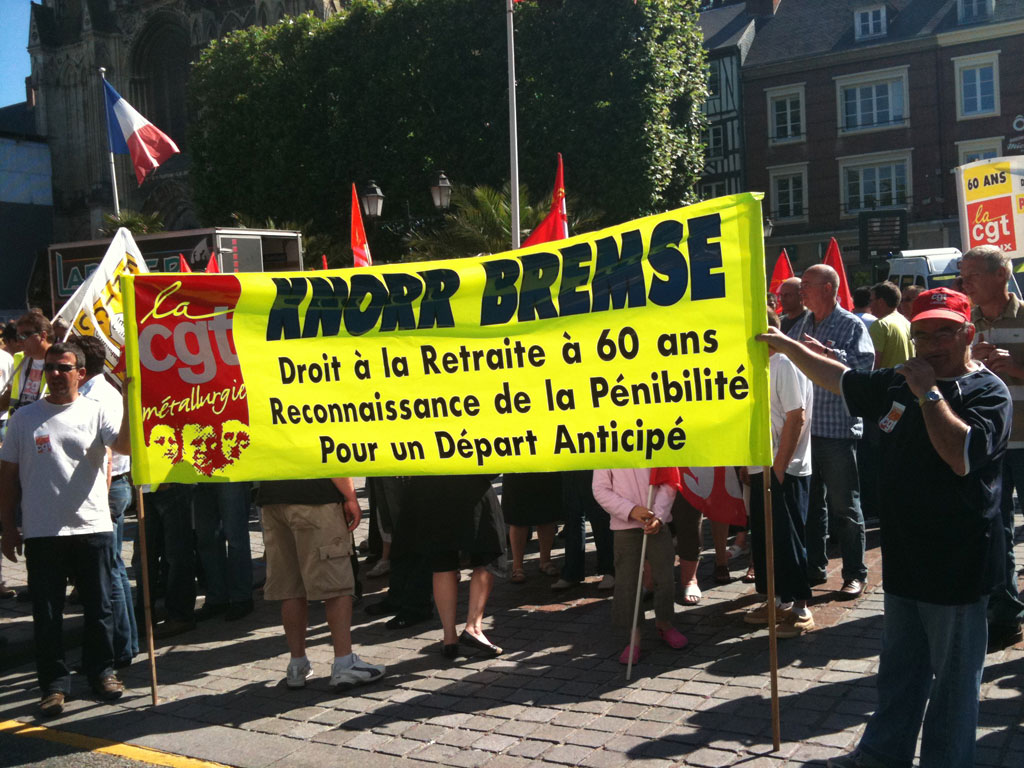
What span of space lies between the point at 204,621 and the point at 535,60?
85.0 ft

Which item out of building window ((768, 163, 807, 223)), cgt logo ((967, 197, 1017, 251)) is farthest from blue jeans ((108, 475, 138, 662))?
building window ((768, 163, 807, 223))

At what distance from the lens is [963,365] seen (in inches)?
146

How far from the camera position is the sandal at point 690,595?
6777 mm

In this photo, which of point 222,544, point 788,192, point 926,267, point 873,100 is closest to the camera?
point 222,544

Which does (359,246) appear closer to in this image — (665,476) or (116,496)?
(116,496)

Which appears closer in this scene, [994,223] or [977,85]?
[994,223]

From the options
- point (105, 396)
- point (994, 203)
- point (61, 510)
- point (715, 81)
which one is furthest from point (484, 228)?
point (715, 81)

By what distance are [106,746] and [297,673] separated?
3.31ft

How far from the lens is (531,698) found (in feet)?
17.2

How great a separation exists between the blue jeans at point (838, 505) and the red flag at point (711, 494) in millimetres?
525

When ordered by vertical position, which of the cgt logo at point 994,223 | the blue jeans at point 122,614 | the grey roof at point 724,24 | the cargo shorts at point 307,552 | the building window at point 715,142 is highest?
the grey roof at point 724,24

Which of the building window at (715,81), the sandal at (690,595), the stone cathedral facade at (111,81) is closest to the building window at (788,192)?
the building window at (715,81)

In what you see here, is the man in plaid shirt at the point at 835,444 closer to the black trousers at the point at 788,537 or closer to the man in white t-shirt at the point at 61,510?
the black trousers at the point at 788,537

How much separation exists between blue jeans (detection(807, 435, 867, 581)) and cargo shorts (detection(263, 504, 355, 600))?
3.04 m
